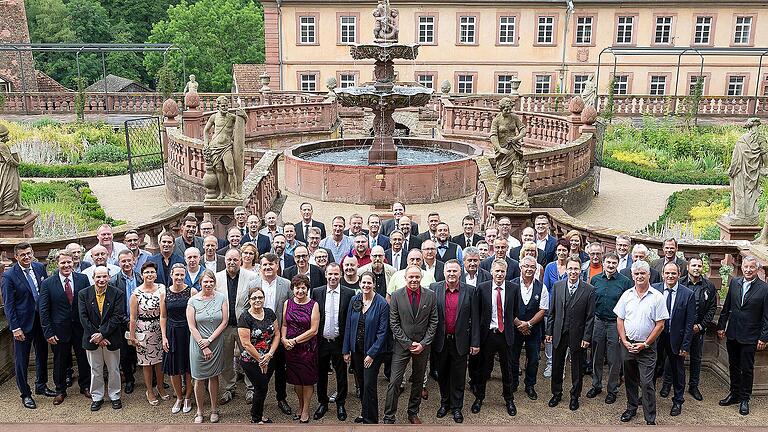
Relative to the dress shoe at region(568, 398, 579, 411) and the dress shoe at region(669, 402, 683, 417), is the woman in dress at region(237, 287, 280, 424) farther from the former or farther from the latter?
the dress shoe at region(669, 402, 683, 417)

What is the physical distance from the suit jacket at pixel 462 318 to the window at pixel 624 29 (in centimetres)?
3576

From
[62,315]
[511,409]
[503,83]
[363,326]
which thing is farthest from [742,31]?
[62,315]

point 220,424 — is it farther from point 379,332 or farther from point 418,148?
point 418,148

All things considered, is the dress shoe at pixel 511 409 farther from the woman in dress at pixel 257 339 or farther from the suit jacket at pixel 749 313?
the woman in dress at pixel 257 339

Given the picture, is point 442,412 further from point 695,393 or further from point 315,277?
point 695,393

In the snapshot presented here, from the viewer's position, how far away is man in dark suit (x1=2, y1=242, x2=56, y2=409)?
7945 mm

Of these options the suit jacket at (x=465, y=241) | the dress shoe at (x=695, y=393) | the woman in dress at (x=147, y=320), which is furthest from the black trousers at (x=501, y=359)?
the woman in dress at (x=147, y=320)

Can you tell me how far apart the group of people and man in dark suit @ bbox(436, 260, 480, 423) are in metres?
0.01

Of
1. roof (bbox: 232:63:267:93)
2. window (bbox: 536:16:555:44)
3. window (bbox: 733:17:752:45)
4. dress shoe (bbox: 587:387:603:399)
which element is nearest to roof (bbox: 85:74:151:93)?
roof (bbox: 232:63:267:93)

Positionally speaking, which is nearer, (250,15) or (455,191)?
(455,191)

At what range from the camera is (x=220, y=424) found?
7.57 metres

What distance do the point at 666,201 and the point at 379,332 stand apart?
13.9 m

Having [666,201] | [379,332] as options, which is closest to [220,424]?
[379,332]

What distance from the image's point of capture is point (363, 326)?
770cm
